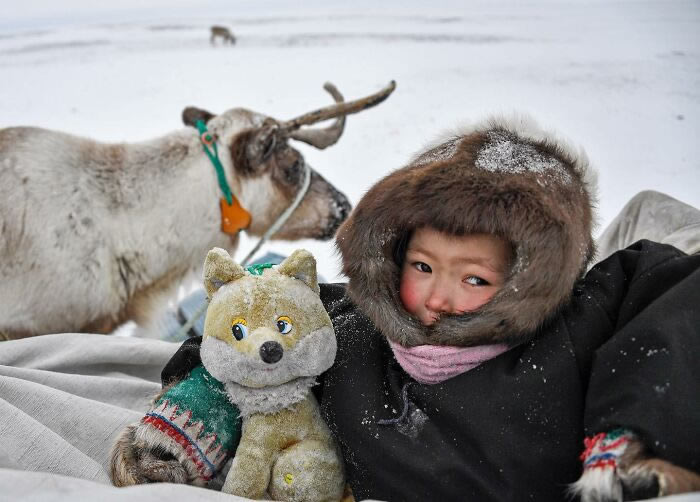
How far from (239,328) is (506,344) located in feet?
1.65

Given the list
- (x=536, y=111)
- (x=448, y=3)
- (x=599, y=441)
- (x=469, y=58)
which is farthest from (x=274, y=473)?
(x=448, y=3)

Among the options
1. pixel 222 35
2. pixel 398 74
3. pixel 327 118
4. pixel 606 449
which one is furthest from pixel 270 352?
pixel 222 35

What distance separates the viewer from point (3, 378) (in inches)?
55.6

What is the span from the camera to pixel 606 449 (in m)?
0.98

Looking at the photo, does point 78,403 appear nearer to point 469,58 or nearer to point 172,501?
point 172,501

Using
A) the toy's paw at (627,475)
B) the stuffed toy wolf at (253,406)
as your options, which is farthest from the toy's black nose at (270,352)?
the toy's paw at (627,475)

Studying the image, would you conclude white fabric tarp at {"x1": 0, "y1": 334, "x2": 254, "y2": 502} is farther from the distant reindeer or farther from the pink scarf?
the distant reindeer

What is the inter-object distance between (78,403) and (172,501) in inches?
21.7

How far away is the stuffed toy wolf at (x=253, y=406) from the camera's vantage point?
113 centimetres

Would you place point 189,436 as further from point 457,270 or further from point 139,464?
point 457,270

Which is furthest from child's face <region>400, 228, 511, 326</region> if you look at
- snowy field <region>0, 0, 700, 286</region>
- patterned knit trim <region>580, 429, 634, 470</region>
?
snowy field <region>0, 0, 700, 286</region>

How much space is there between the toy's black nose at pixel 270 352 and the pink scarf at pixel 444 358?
27cm

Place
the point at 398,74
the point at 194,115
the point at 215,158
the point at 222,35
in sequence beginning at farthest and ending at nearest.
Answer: the point at 222,35 → the point at 398,74 → the point at 194,115 → the point at 215,158

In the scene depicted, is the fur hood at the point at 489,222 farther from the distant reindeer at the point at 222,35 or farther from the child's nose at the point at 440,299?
the distant reindeer at the point at 222,35
